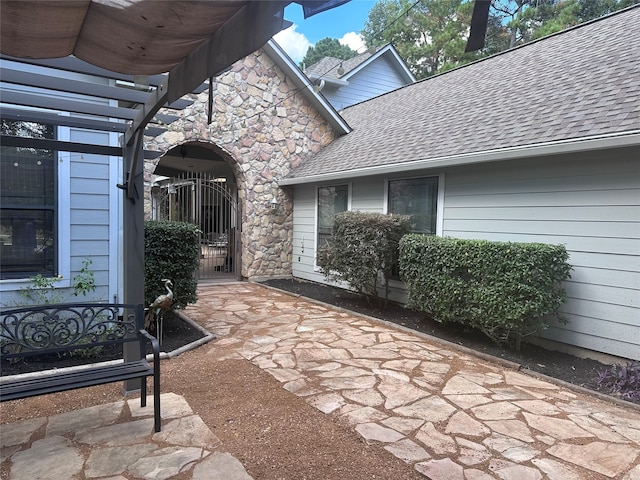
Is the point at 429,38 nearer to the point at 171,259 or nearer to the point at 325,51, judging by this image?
the point at 325,51

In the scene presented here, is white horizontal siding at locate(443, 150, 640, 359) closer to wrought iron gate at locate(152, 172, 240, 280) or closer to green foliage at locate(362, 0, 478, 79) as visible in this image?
wrought iron gate at locate(152, 172, 240, 280)

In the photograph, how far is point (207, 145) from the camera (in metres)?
8.05

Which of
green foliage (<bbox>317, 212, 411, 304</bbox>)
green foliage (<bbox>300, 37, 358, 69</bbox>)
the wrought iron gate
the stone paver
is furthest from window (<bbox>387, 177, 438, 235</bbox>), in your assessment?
green foliage (<bbox>300, 37, 358, 69</bbox>)

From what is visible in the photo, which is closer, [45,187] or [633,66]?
[45,187]

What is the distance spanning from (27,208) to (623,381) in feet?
20.1

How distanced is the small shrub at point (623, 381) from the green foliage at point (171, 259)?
4440 mm

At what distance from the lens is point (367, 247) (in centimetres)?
600

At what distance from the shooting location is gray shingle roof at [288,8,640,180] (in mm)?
4629

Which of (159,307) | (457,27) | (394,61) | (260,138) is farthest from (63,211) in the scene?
(457,27)

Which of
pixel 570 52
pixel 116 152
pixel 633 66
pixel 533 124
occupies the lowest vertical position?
pixel 116 152

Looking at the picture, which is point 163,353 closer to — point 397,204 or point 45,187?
point 45,187

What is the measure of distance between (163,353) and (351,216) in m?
3.47

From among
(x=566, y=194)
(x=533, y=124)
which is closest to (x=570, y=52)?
(x=533, y=124)

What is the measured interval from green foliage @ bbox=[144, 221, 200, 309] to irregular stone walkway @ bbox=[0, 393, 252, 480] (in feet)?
5.99
